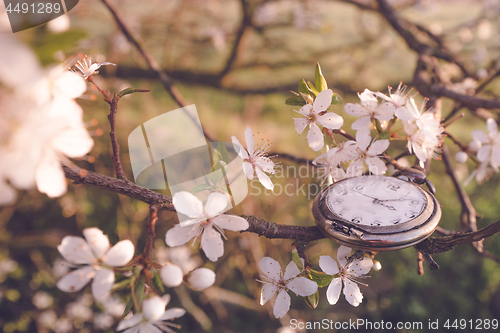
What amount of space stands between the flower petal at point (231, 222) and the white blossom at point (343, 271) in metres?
0.19

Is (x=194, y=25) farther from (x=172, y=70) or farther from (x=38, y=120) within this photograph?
(x=38, y=120)

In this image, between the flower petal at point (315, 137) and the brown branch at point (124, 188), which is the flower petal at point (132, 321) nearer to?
the brown branch at point (124, 188)

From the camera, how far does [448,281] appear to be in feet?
5.87

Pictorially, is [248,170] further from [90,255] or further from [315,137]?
[90,255]

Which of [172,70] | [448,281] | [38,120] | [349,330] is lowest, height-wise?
[349,330]

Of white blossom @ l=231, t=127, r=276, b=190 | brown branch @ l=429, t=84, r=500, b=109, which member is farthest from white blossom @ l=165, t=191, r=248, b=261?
brown branch @ l=429, t=84, r=500, b=109

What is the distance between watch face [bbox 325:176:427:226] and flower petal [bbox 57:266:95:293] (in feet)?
1.42

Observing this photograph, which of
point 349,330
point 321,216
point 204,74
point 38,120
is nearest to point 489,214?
point 349,330

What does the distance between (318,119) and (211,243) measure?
33cm

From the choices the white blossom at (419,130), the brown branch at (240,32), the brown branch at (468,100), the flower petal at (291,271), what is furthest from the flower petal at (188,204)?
the brown branch at (240,32)

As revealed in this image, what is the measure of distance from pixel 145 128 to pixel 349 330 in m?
1.70

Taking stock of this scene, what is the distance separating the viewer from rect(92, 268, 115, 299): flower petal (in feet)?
1.34

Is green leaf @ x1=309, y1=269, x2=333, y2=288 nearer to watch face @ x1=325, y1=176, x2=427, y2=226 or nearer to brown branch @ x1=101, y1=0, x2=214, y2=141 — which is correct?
watch face @ x1=325, y1=176, x2=427, y2=226

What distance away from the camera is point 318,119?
1.97 ft
